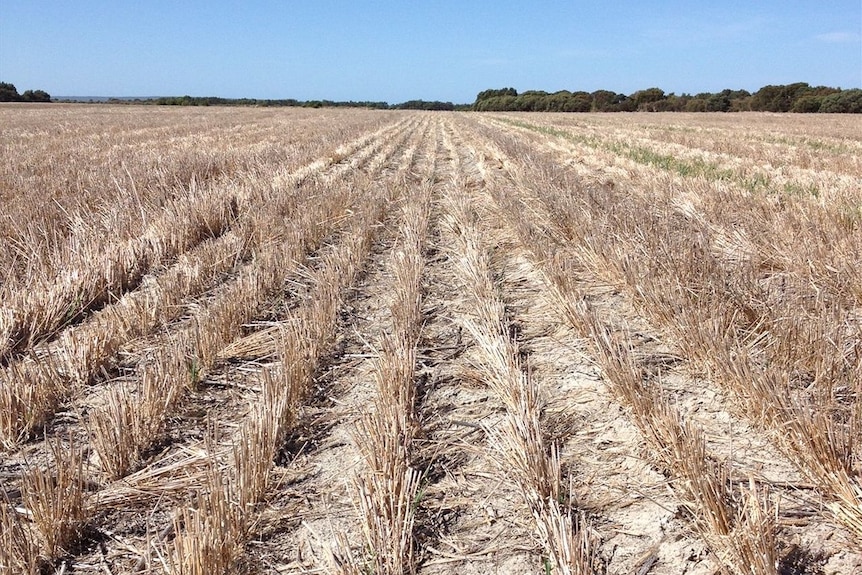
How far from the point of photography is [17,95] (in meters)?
67.9

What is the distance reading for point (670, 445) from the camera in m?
2.08

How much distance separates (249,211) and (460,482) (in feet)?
15.9

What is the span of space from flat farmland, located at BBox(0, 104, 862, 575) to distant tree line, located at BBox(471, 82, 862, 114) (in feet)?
184

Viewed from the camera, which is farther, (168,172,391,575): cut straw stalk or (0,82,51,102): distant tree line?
(0,82,51,102): distant tree line

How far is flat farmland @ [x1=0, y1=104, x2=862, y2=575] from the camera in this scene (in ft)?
5.72

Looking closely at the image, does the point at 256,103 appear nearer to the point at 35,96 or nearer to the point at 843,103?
the point at 35,96

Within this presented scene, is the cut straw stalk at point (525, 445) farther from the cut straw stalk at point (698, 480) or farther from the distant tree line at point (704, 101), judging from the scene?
the distant tree line at point (704, 101)

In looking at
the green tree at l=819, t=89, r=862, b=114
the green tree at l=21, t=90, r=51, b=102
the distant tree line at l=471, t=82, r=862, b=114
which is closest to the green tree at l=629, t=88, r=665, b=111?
the distant tree line at l=471, t=82, r=862, b=114

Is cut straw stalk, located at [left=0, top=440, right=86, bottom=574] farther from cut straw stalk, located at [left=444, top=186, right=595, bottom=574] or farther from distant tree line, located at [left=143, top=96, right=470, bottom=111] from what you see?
distant tree line, located at [left=143, top=96, right=470, bottom=111]

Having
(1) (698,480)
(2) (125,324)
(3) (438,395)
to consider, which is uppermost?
(1) (698,480)

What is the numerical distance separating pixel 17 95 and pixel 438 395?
84.0 meters

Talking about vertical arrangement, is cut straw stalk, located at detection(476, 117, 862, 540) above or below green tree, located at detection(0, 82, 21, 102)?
below

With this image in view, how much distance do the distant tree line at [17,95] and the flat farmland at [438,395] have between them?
78.2 m

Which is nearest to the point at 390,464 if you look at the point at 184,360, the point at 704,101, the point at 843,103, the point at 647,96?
A: the point at 184,360
